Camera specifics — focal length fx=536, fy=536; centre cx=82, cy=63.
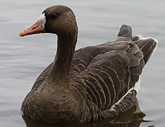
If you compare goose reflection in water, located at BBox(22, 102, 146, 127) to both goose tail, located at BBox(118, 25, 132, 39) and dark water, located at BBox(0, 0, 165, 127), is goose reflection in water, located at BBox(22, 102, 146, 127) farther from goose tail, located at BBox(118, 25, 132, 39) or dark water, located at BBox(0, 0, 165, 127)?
goose tail, located at BBox(118, 25, 132, 39)

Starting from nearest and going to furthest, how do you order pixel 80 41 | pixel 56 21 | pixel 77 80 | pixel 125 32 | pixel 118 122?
pixel 56 21, pixel 77 80, pixel 118 122, pixel 125 32, pixel 80 41

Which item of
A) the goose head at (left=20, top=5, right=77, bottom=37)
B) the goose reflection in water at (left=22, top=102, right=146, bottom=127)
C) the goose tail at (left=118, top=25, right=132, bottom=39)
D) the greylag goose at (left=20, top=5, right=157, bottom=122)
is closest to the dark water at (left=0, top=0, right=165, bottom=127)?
the goose reflection in water at (left=22, top=102, right=146, bottom=127)

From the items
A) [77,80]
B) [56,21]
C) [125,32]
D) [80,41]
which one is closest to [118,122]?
[77,80]

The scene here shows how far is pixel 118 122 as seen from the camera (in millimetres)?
9984

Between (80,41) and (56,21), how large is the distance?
414 centimetres

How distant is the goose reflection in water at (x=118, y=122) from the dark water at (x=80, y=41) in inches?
1.4

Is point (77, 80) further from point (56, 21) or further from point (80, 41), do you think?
point (80, 41)

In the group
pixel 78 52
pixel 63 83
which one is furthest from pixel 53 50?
pixel 63 83

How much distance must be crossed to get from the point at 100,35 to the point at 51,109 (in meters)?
4.63

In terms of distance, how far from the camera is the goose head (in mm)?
9070

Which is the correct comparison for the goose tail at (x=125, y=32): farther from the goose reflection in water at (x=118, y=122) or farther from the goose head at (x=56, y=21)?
the goose head at (x=56, y=21)

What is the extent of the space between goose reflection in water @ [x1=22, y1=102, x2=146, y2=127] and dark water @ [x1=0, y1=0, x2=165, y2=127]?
3 cm

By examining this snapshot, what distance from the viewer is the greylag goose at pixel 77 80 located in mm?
9172

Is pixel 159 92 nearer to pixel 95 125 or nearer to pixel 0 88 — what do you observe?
pixel 95 125
